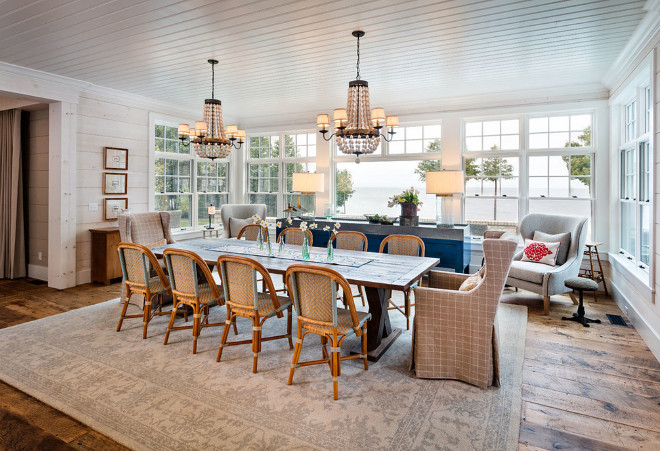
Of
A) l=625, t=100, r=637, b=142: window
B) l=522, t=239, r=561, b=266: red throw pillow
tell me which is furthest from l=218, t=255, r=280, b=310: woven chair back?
l=625, t=100, r=637, b=142: window

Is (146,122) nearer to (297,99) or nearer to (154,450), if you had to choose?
(297,99)

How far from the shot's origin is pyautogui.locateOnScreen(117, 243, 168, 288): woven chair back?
336 cm

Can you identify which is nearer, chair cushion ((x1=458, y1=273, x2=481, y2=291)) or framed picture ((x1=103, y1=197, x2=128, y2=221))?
chair cushion ((x1=458, y1=273, x2=481, y2=291))

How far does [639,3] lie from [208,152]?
3.92 m

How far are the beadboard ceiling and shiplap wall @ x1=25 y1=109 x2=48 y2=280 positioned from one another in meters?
1.25

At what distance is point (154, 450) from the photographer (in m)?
1.99

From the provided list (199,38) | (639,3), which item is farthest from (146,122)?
(639,3)

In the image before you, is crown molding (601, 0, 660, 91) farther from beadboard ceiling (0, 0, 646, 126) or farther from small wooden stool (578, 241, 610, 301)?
small wooden stool (578, 241, 610, 301)

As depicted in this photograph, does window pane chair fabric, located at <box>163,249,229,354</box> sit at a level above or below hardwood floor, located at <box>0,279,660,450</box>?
above

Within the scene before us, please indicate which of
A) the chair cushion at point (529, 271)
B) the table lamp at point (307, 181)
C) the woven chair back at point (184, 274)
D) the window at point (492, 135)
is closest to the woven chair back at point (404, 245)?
the chair cushion at point (529, 271)

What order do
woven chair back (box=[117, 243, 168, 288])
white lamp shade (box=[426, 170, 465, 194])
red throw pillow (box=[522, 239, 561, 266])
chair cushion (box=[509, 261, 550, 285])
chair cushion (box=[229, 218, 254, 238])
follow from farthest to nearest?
chair cushion (box=[229, 218, 254, 238]) < white lamp shade (box=[426, 170, 465, 194]) < red throw pillow (box=[522, 239, 561, 266]) < chair cushion (box=[509, 261, 550, 285]) < woven chair back (box=[117, 243, 168, 288])

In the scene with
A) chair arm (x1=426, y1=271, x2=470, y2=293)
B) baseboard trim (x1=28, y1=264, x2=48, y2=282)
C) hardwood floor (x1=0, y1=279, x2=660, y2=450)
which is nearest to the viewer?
hardwood floor (x1=0, y1=279, x2=660, y2=450)

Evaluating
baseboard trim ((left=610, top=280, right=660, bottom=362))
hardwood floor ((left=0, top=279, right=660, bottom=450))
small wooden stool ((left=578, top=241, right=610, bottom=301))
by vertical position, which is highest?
small wooden stool ((left=578, top=241, right=610, bottom=301))

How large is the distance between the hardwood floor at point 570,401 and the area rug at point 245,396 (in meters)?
0.08
